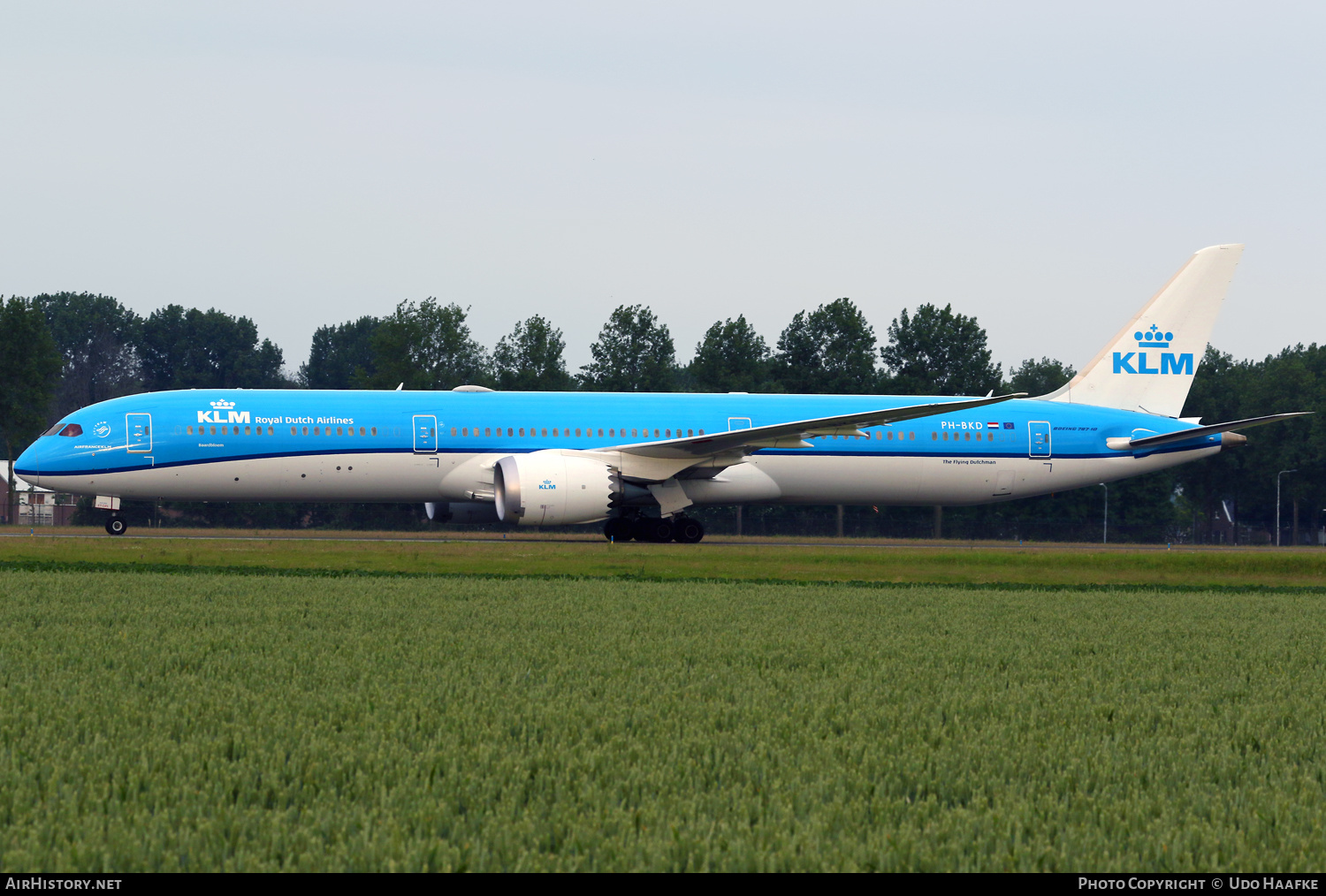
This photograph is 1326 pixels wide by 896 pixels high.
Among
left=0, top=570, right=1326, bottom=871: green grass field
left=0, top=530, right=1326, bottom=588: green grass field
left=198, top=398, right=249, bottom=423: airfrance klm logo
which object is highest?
left=198, top=398, right=249, bottom=423: airfrance klm logo

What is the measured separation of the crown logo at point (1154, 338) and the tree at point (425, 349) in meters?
41.6

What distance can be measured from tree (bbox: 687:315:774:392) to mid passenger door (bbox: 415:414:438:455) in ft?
135

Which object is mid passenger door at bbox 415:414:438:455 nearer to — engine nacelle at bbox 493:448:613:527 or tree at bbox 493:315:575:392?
engine nacelle at bbox 493:448:613:527

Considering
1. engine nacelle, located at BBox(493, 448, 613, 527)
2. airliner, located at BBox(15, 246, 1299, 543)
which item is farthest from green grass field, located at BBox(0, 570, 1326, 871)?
airliner, located at BBox(15, 246, 1299, 543)

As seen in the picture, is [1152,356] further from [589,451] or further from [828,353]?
[828,353]

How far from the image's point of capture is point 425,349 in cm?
7175

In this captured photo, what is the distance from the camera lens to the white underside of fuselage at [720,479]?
25.6 metres

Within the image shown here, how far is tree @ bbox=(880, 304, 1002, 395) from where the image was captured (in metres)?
68.3

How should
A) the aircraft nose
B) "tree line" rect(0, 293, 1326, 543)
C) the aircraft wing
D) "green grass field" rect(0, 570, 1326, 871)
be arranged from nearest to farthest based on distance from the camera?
"green grass field" rect(0, 570, 1326, 871) < the aircraft wing < the aircraft nose < "tree line" rect(0, 293, 1326, 543)

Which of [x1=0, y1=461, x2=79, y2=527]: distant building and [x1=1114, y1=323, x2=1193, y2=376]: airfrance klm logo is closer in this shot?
[x1=1114, y1=323, x2=1193, y2=376]: airfrance klm logo

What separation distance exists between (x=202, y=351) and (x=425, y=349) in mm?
42657

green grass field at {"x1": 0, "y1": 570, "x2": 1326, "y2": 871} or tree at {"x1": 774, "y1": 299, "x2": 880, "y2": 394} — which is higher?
tree at {"x1": 774, "y1": 299, "x2": 880, "y2": 394}
